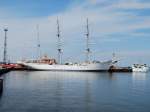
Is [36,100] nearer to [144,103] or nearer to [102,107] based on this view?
[102,107]

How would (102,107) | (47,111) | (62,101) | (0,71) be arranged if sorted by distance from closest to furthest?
(47,111) → (102,107) → (62,101) → (0,71)

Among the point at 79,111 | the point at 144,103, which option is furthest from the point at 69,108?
the point at 144,103

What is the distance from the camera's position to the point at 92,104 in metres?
51.9

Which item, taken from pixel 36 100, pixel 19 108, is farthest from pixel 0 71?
pixel 19 108

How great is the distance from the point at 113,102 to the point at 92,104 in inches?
156

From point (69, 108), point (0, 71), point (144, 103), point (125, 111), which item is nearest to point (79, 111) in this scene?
point (69, 108)

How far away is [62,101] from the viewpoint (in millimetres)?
54000

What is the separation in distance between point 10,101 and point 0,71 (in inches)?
3166

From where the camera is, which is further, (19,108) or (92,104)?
(92,104)

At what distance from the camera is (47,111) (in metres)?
44.2

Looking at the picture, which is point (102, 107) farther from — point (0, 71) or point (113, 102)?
point (0, 71)

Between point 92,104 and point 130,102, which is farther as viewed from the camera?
point 130,102

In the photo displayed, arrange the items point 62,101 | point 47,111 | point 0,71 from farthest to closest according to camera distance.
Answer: point 0,71 < point 62,101 < point 47,111

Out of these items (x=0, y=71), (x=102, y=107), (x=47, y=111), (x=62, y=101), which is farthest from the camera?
(x=0, y=71)
